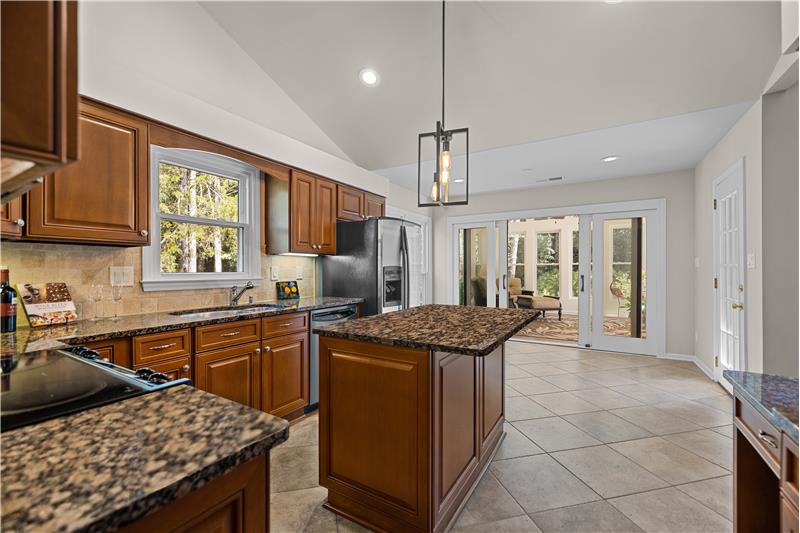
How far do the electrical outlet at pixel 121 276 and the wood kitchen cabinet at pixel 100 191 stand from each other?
26cm

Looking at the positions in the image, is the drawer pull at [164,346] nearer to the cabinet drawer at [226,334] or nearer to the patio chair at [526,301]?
the cabinet drawer at [226,334]

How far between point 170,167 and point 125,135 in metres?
0.65

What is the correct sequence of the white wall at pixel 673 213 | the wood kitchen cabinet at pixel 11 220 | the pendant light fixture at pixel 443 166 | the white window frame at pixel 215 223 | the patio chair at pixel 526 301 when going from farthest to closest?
1. the patio chair at pixel 526 301
2. the white wall at pixel 673 213
3. the white window frame at pixel 215 223
4. the pendant light fixture at pixel 443 166
5. the wood kitchen cabinet at pixel 11 220

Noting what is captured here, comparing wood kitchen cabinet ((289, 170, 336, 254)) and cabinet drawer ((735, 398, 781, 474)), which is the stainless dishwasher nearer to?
wood kitchen cabinet ((289, 170, 336, 254))

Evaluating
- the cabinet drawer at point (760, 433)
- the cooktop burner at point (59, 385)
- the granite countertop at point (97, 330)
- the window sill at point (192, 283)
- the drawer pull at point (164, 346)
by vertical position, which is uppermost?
the window sill at point (192, 283)

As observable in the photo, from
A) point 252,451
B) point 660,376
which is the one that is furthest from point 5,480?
point 660,376

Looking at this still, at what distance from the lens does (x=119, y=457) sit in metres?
0.63

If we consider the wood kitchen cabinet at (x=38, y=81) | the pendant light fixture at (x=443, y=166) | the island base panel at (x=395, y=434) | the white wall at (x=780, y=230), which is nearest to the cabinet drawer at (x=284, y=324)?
the island base panel at (x=395, y=434)

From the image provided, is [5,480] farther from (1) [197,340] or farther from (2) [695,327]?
(2) [695,327]

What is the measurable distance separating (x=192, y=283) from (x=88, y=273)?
69 cm

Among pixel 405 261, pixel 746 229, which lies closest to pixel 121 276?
pixel 405 261

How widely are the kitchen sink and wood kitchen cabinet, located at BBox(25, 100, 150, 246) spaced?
1.94 feet

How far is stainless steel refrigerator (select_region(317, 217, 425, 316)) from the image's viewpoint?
3684mm

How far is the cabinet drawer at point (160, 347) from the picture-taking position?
1995mm
